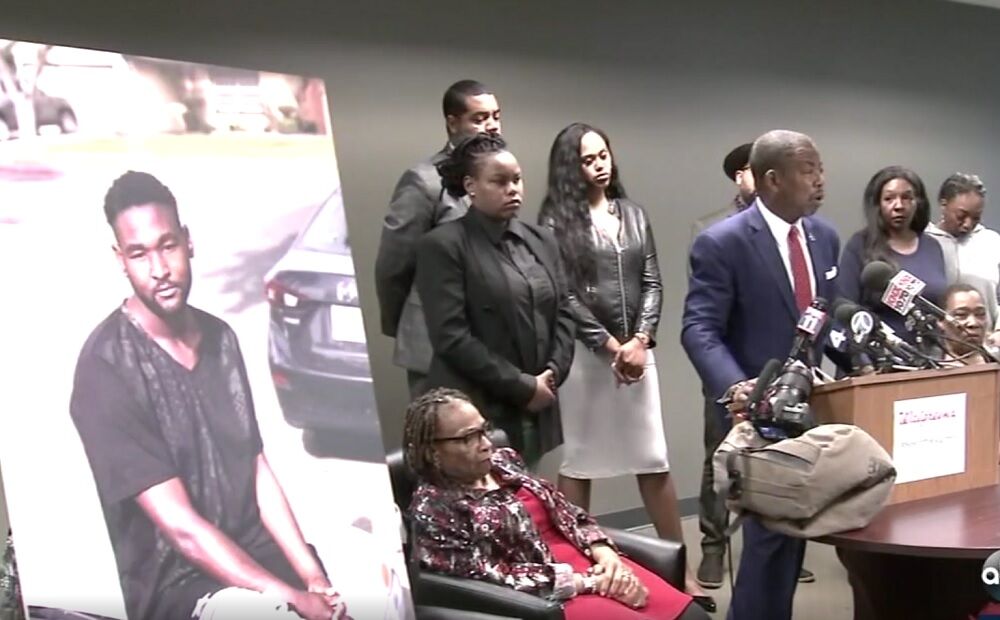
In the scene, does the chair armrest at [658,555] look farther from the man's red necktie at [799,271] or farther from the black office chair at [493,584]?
the man's red necktie at [799,271]

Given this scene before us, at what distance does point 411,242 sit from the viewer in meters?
2.99

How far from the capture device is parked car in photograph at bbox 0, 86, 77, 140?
1.49 meters

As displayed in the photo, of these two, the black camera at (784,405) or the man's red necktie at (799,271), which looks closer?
the black camera at (784,405)

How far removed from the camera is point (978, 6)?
5.71m

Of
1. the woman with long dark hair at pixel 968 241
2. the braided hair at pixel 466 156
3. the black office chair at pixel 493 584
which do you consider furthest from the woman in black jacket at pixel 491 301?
the woman with long dark hair at pixel 968 241

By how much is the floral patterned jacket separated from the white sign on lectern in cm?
75

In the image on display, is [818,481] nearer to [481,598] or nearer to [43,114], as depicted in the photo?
[481,598]

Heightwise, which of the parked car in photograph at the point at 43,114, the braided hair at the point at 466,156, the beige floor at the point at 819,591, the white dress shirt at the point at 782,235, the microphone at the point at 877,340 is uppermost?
the parked car in photograph at the point at 43,114

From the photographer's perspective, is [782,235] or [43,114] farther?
[782,235]

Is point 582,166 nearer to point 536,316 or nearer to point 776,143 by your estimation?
point 536,316

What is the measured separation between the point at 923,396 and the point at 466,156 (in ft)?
4.53

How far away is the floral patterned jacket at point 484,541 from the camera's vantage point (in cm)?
221

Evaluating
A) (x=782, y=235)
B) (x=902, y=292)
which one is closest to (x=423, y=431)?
(x=782, y=235)

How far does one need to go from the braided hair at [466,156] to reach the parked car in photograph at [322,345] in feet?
3.36
